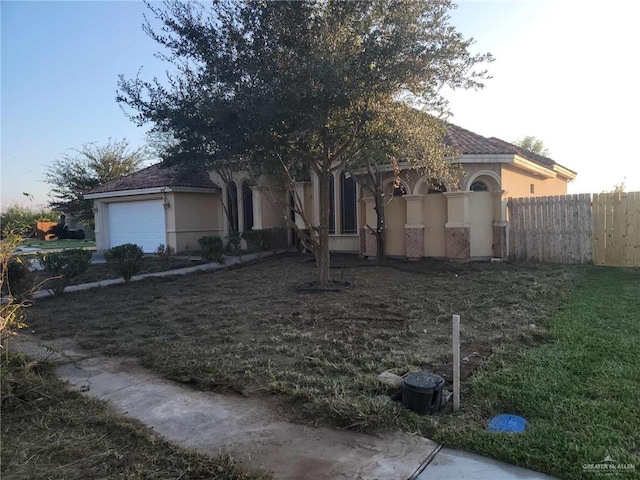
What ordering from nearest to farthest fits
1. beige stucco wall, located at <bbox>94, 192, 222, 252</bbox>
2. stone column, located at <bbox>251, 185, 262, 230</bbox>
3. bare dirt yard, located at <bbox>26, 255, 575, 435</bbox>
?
bare dirt yard, located at <bbox>26, 255, 575, 435</bbox>
stone column, located at <bbox>251, 185, 262, 230</bbox>
beige stucco wall, located at <bbox>94, 192, 222, 252</bbox>

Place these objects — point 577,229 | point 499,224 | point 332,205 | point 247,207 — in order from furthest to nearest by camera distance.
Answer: point 247,207, point 332,205, point 499,224, point 577,229

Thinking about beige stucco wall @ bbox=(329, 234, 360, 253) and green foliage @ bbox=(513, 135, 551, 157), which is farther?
green foliage @ bbox=(513, 135, 551, 157)

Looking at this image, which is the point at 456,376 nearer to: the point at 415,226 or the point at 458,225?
the point at 458,225

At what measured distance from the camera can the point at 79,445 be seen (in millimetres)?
3305

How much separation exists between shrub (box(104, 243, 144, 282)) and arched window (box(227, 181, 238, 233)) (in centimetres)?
800

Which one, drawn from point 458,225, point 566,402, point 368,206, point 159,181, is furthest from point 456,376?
point 159,181

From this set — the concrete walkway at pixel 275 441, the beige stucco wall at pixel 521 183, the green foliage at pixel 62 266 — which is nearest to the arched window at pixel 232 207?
the green foliage at pixel 62 266

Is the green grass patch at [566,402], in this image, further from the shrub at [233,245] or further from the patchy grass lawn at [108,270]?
the shrub at [233,245]

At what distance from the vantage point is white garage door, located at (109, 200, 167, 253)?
19.9 meters

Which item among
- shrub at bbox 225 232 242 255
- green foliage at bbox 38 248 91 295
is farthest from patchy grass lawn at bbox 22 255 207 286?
shrub at bbox 225 232 242 255

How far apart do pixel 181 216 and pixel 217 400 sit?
16445 mm

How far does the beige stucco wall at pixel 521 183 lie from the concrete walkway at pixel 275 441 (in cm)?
1208

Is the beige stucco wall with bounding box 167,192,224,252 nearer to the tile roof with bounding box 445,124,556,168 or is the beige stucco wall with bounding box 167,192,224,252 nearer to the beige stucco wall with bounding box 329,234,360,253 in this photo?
the beige stucco wall with bounding box 329,234,360,253

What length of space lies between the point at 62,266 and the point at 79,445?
8.73 metres
